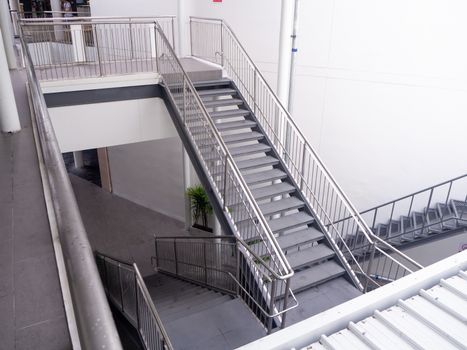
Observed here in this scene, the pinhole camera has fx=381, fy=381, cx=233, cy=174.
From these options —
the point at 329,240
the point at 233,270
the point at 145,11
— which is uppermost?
the point at 145,11

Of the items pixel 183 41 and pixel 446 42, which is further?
pixel 183 41

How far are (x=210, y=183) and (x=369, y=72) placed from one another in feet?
12.3

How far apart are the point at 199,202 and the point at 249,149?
13.8 ft

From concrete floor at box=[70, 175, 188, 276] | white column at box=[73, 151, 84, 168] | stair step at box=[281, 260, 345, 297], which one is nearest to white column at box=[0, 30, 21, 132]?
stair step at box=[281, 260, 345, 297]

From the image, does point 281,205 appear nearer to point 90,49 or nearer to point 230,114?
point 230,114

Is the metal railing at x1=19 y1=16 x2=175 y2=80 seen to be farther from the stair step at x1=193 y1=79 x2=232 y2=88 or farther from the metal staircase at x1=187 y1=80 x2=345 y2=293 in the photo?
the metal staircase at x1=187 y1=80 x2=345 y2=293

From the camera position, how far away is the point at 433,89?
6543mm

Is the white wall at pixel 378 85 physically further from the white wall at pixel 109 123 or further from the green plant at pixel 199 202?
the green plant at pixel 199 202

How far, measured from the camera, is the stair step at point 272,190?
19.3ft

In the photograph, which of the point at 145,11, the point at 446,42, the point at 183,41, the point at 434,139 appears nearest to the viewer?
the point at 446,42

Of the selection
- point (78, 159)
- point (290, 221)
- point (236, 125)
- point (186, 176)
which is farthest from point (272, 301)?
point (78, 159)

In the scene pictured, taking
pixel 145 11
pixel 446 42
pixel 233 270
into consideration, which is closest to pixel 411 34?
pixel 446 42

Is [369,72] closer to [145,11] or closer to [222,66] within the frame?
[222,66]

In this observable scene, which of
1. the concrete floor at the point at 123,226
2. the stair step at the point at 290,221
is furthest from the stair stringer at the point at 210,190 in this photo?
the concrete floor at the point at 123,226
